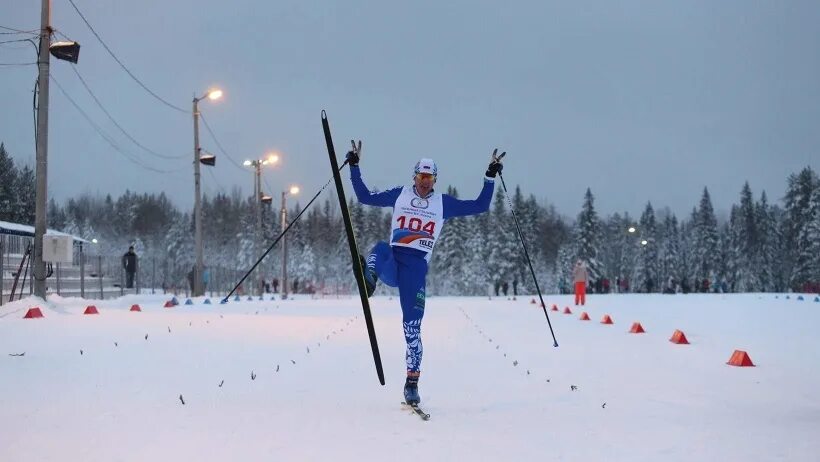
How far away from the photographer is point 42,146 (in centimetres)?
1756

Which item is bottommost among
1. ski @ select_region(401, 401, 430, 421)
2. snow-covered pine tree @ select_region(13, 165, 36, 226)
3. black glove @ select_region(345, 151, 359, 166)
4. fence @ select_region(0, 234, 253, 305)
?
ski @ select_region(401, 401, 430, 421)

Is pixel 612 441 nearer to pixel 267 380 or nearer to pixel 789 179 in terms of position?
pixel 267 380

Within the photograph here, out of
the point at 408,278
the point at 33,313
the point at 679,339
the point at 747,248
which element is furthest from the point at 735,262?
the point at 408,278

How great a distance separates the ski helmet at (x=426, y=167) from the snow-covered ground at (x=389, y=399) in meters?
2.16

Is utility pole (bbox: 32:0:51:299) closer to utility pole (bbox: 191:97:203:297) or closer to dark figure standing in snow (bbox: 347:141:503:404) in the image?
dark figure standing in snow (bbox: 347:141:503:404)

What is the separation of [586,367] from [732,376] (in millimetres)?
1730

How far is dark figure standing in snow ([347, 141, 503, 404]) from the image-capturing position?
→ 661 cm

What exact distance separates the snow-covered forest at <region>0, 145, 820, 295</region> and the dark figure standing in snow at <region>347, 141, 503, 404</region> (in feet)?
182

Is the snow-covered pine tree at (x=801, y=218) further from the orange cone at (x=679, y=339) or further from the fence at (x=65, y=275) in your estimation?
the orange cone at (x=679, y=339)

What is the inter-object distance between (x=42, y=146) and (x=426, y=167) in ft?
46.1

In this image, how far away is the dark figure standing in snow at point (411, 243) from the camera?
661 centimetres

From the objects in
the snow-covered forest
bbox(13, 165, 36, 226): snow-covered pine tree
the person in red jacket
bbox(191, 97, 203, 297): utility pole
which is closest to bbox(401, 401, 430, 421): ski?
the person in red jacket

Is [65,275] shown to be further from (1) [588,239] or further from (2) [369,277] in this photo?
(1) [588,239]

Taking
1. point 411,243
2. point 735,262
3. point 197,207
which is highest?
point 197,207
